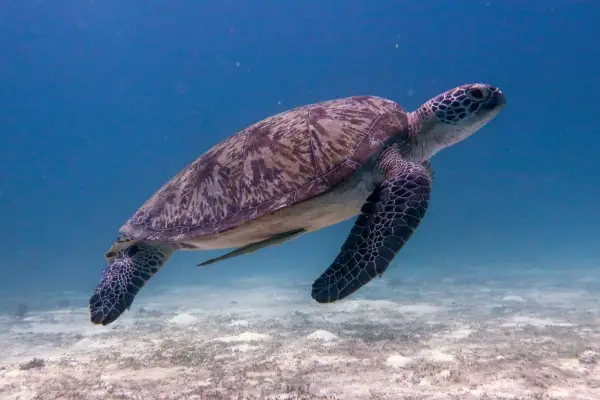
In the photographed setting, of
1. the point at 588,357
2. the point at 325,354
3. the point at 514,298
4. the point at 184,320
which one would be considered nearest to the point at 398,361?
the point at 325,354

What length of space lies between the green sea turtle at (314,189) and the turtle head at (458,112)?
1cm

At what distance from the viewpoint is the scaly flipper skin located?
11.9 ft

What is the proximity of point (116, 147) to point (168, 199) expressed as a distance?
110281 millimetres

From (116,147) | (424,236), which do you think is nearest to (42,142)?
(116,147)

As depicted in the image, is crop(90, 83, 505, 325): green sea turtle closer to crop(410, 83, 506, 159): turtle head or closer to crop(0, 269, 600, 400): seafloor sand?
crop(410, 83, 506, 159): turtle head

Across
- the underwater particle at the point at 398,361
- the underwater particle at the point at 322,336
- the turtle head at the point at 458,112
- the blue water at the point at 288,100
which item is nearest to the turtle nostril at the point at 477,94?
the turtle head at the point at 458,112

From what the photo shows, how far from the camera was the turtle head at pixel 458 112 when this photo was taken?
4941mm

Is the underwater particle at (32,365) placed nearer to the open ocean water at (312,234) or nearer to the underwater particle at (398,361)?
the open ocean water at (312,234)

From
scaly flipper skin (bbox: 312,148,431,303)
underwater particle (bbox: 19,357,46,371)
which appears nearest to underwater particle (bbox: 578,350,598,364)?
scaly flipper skin (bbox: 312,148,431,303)

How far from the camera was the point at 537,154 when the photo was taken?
2170 inches

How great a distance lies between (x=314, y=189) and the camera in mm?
4258

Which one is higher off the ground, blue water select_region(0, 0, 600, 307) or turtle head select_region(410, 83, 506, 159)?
blue water select_region(0, 0, 600, 307)

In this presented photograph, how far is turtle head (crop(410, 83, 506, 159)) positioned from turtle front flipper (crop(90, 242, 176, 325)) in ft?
13.0

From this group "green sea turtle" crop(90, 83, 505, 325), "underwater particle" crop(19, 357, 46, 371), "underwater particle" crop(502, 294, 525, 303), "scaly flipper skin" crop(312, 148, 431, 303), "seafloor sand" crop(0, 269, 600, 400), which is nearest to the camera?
"scaly flipper skin" crop(312, 148, 431, 303)
